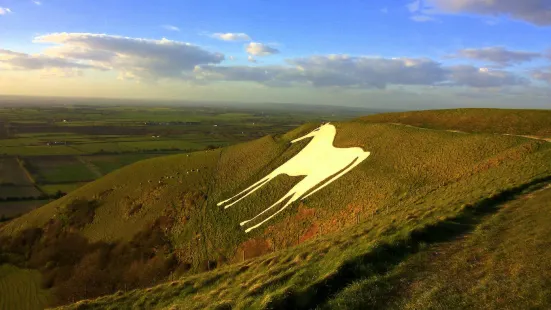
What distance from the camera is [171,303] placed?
16000 millimetres

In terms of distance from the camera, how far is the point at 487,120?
46219mm

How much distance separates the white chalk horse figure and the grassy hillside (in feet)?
43.7

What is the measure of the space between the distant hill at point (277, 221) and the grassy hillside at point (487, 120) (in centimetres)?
35

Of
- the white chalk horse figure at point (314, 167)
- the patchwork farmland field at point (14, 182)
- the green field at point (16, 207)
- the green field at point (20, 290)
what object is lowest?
the green field at point (20, 290)

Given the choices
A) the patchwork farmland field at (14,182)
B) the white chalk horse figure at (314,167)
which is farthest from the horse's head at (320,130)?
the patchwork farmland field at (14,182)

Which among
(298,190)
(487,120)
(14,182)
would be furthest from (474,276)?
(14,182)

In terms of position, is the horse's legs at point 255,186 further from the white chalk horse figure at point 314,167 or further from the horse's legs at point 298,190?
the horse's legs at point 298,190

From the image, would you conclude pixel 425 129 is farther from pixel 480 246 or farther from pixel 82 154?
pixel 82 154

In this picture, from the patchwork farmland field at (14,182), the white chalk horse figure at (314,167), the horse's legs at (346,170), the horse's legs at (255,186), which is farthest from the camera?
the patchwork farmland field at (14,182)

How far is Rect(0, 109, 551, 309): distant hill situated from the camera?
46.3ft

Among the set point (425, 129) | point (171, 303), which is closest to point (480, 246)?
point (171, 303)

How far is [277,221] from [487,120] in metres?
33.1

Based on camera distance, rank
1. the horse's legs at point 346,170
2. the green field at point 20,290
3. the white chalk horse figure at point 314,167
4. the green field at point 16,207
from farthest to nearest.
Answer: the green field at point 16,207 → the white chalk horse figure at point 314,167 → the horse's legs at point 346,170 → the green field at point 20,290

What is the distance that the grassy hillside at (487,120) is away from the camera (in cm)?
4097
